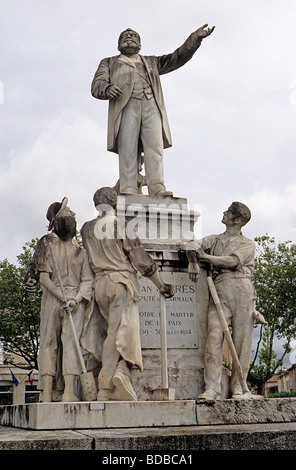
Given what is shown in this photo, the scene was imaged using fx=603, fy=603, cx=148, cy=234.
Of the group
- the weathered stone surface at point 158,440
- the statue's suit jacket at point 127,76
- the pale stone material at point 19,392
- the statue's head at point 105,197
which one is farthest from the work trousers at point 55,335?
the pale stone material at point 19,392

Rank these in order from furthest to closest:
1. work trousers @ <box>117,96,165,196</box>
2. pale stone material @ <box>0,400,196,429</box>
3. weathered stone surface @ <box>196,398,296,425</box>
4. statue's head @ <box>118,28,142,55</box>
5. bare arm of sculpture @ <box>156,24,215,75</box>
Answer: bare arm of sculpture @ <box>156,24,215,75</box>, statue's head @ <box>118,28,142,55</box>, work trousers @ <box>117,96,165,196</box>, weathered stone surface @ <box>196,398,296,425</box>, pale stone material @ <box>0,400,196,429</box>

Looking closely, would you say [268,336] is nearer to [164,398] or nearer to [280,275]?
[280,275]

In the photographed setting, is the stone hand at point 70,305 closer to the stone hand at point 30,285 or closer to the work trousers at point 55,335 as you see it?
the work trousers at point 55,335

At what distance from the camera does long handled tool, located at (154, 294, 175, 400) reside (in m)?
6.89

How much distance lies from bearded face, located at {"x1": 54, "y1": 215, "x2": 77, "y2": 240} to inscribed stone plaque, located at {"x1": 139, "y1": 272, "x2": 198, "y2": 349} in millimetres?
1134

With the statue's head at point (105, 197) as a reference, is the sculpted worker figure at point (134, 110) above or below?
above

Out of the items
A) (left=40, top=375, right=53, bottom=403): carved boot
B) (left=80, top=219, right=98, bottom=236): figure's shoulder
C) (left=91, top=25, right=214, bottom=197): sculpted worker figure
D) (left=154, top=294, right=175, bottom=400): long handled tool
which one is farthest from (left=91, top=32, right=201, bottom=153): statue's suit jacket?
(left=40, top=375, right=53, bottom=403): carved boot

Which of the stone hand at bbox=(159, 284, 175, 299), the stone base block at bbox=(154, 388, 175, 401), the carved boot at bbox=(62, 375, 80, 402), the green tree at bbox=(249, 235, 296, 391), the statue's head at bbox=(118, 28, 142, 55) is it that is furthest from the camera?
the green tree at bbox=(249, 235, 296, 391)

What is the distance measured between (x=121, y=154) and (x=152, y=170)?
1.78 ft

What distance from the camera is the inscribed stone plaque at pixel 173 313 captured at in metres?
7.90

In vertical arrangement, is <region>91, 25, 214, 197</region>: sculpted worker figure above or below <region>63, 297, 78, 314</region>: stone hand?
above

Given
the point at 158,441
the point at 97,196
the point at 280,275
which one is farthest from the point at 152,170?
the point at 280,275

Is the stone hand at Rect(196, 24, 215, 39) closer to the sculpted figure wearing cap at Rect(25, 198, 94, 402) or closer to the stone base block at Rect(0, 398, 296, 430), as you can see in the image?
the sculpted figure wearing cap at Rect(25, 198, 94, 402)

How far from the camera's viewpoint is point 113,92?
8984mm
